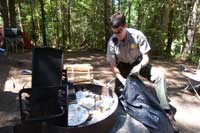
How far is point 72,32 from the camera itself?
13430 mm

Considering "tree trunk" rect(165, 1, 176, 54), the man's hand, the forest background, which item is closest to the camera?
the man's hand

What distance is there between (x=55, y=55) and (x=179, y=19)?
816 centimetres

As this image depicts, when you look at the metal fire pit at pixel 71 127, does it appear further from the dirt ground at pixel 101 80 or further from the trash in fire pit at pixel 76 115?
the dirt ground at pixel 101 80

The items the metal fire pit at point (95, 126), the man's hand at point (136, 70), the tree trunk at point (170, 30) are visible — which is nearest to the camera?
the metal fire pit at point (95, 126)

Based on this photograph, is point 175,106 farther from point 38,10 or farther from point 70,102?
point 38,10

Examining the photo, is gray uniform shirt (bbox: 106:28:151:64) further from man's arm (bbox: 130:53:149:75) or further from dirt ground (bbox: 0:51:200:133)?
dirt ground (bbox: 0:51:200:133)

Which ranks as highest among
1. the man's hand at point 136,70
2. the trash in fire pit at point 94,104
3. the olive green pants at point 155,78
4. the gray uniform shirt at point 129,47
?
the gray uniform shirt at point 129,47

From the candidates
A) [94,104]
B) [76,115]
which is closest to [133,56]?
[94,104]

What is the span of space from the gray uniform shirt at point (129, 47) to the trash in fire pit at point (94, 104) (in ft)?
1.66

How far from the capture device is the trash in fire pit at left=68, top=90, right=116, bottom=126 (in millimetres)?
2744

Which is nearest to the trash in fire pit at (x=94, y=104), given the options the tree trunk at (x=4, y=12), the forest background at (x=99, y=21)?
the forest background at (x=99, y=21)

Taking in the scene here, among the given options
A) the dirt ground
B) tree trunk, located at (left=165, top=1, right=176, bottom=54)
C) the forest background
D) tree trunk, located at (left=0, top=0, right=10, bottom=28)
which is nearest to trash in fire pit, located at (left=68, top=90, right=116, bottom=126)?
the dirt ground

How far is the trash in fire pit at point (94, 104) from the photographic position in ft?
9.00

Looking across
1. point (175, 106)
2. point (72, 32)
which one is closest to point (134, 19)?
point (72, 32)
